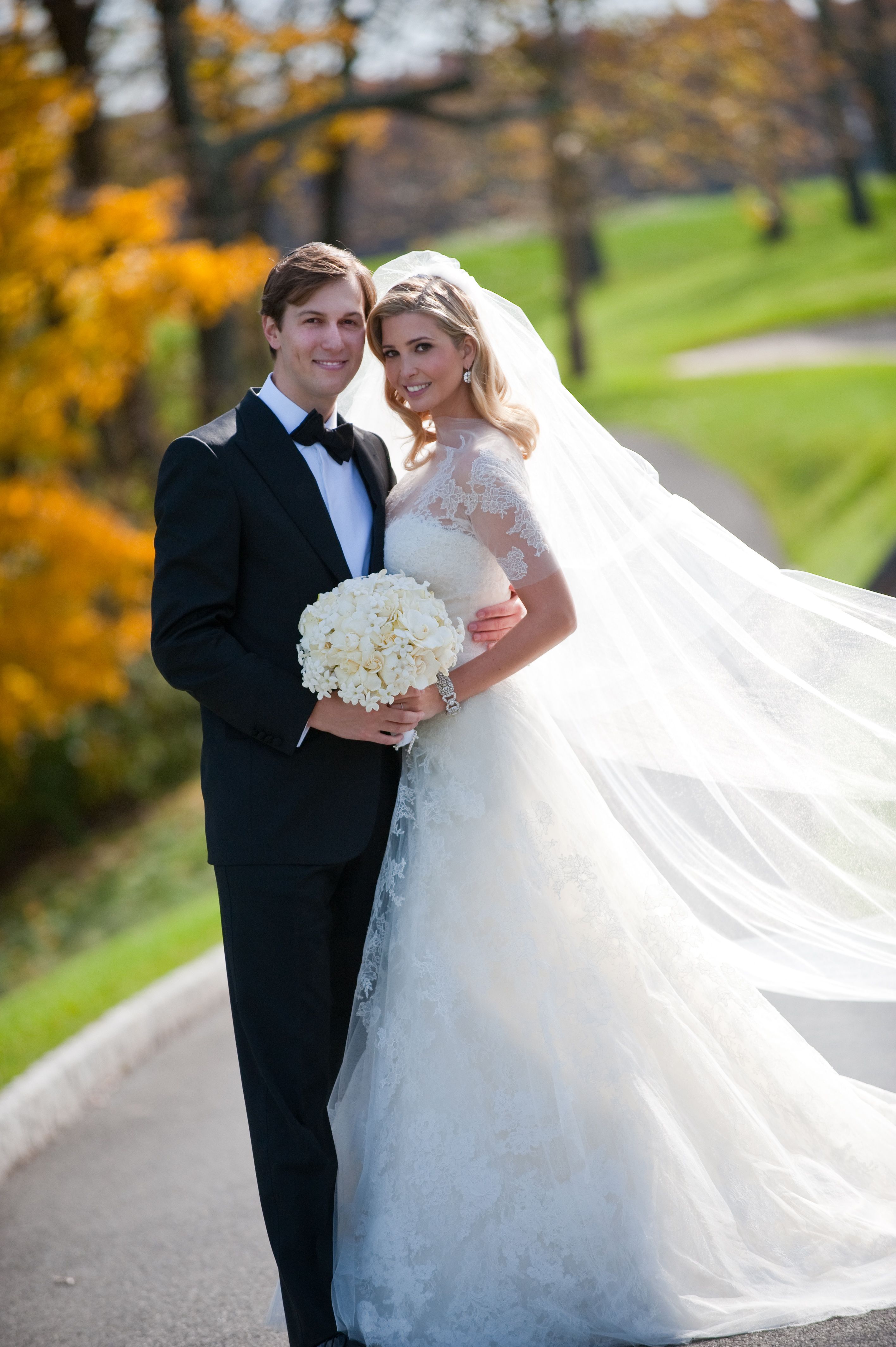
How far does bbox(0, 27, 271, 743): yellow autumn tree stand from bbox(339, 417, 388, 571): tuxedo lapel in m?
5.26

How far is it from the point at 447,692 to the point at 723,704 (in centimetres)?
96

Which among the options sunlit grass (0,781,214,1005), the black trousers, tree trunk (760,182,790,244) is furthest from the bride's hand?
tree trunk (760,182,790,244)

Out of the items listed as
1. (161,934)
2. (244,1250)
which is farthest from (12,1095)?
(161,934)

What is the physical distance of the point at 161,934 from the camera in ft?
25.5

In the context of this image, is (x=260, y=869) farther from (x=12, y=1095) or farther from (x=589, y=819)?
(x=12, y=1095)

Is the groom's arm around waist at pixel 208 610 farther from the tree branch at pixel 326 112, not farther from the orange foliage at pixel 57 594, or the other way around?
the tree branch at pixel 326 112

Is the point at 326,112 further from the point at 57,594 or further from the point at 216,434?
the point at 216,434

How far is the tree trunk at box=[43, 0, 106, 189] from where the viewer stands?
500 inches

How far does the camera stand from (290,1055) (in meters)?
3.16

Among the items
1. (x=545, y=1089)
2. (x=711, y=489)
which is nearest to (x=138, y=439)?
(x=711, y=489)

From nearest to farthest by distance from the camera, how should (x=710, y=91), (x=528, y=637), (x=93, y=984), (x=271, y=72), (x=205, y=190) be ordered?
(x=528, y=637), (x=93, y=984), (x=205, y=190), (x=271, y=72), (x=710, y=91)

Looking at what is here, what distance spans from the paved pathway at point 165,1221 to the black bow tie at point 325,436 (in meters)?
2.48

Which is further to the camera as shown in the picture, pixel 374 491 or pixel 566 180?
pixel 566 180

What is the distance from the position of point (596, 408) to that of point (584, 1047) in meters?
21.8
